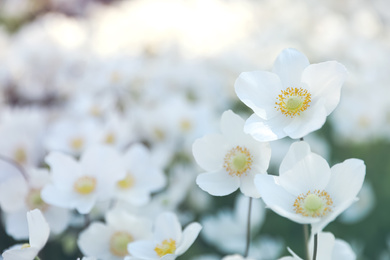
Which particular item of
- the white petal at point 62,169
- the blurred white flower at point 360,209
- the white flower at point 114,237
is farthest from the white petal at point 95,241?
the blurred white flower at point 360,209

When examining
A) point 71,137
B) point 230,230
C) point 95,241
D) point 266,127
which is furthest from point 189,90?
point 266,127

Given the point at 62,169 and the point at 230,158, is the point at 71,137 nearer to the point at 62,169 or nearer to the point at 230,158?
the point at 62,169

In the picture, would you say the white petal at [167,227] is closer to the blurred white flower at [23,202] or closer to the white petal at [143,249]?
the white petal at [143,249]

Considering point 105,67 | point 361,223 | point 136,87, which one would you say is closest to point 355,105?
point 361,223

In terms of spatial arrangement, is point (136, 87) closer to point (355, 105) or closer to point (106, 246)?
point (355, 105)

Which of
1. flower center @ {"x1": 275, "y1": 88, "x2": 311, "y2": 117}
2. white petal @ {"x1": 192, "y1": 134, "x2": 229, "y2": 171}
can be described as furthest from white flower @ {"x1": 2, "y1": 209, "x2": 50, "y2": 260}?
flower center @ {"x1": 275, "y1": 88, "x2": 311, "y2": 117}

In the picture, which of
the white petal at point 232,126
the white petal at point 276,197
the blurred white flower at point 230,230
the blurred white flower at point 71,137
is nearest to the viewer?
the white petal at point 276,197
